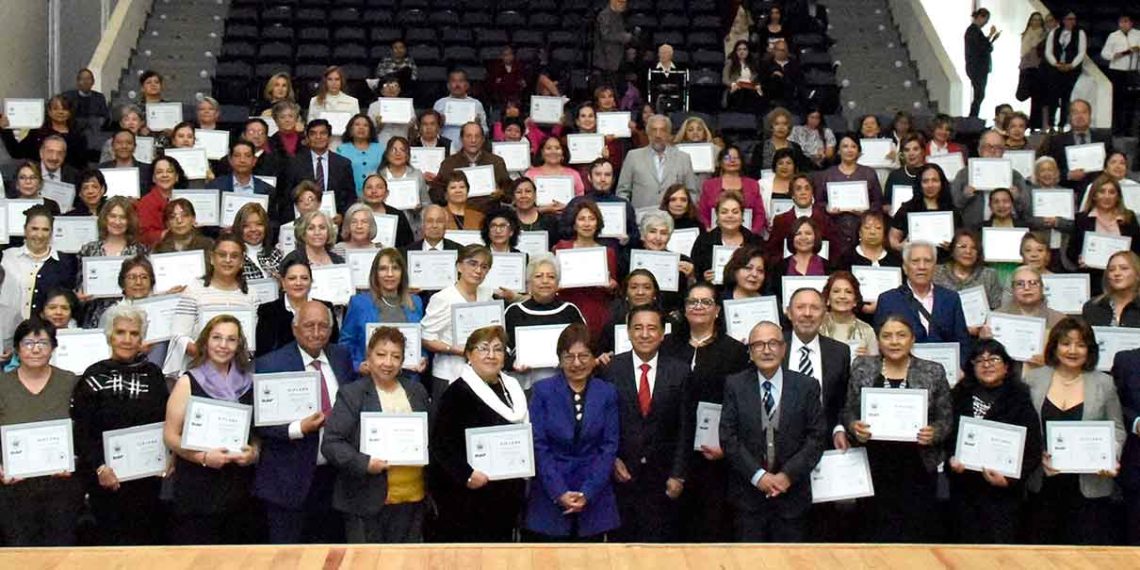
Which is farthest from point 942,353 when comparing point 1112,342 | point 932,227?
point 932,227

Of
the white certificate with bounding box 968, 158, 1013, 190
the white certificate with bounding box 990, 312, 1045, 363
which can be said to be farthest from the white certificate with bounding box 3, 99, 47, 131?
the white certificate with bounding box 990, 312, 1045, 363

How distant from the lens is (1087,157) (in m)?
12.0

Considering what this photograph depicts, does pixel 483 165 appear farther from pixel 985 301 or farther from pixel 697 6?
pixel 697 6

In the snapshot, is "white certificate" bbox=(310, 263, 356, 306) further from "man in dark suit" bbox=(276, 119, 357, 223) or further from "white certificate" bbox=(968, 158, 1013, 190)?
"white certificate" bbox=(968, 158, 1013, 190)

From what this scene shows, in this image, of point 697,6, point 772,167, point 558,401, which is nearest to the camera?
point 558,401

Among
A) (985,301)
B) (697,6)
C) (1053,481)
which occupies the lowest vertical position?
(1053,481)

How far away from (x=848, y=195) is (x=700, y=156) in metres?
1.44

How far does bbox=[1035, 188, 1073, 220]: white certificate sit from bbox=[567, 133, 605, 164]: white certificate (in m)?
3.13

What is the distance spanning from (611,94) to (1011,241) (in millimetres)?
3980

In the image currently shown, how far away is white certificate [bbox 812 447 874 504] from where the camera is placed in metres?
7.21

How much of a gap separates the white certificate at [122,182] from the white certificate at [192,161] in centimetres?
39

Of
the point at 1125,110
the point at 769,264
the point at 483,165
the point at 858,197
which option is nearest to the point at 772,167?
the point at 858,197

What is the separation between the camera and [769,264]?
29.0ft

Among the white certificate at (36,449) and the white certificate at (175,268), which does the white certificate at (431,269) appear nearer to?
the white certificate at (175,268)
